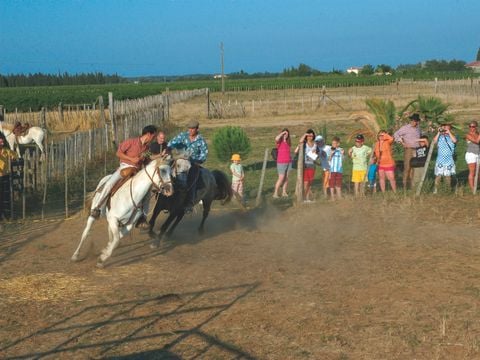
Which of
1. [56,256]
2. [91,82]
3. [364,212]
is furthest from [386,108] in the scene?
[91,82]

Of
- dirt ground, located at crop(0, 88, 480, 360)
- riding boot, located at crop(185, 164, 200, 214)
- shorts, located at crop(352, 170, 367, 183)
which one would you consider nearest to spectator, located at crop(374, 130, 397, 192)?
shorts, located at crop(352, 170, 367, 183)

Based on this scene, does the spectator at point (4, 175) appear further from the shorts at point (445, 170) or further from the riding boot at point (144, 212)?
the shorts at point (445, 170)

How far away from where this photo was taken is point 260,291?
8078 millimetres

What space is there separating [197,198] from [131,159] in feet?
5.35

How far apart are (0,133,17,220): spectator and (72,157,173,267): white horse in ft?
12.8

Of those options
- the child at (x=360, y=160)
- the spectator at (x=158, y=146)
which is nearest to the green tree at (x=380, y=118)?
the child at (x=360, y=160)

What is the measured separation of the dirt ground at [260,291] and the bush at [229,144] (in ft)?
26.3

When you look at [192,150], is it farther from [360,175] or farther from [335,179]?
[360,175]

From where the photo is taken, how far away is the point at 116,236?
9.24 m

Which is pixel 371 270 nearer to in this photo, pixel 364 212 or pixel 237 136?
pixel 364 212

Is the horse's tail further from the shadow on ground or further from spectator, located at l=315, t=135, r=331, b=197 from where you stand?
the shadow on ground

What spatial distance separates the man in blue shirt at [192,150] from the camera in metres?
10.8

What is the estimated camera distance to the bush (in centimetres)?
2031

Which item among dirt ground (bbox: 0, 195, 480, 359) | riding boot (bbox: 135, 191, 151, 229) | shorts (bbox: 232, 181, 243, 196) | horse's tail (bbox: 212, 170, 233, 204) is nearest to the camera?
dirt ground (bbox: 0, 195, 480, 359)
